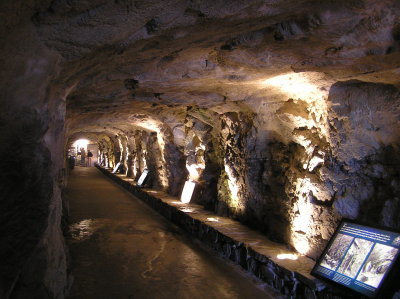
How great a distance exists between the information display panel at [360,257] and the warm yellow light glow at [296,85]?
1698 mm

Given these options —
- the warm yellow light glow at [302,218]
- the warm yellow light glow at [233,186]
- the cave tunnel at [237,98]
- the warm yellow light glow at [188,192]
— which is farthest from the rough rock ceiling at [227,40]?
the warm yellow light glow at [188,192]

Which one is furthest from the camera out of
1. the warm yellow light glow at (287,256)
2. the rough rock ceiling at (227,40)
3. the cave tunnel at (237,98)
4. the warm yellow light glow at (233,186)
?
the warm yellow light glow at (233,186)

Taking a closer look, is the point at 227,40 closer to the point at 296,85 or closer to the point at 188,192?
the point at 296,85

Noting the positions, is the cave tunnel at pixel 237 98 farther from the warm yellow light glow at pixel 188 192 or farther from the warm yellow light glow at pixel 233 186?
the warm yellow light glow at pixel 188 192

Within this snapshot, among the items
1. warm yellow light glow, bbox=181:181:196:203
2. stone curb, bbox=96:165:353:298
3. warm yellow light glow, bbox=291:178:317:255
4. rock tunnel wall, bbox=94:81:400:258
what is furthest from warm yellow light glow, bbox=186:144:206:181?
warm yellow light glow, bbox=291:178:317:255

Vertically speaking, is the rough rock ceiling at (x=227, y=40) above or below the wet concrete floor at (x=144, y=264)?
above

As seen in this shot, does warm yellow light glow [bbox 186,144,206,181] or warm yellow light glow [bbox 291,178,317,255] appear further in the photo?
warm yellow light glow [bbox 186,144,206,181]

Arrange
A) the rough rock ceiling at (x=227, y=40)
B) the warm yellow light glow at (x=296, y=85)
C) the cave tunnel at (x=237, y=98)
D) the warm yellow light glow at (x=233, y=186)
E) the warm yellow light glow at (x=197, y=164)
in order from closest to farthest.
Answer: the cave tunnel at (x=237, y=98) → the rough rock ceiling at (x=227, y=40) → the warm yellow light glow at (x=296, y=85) → the warm yellow light glow at (x=233, y=186) → the warm yellow light glow at (x=197, y=164)

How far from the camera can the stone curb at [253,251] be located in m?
3.83

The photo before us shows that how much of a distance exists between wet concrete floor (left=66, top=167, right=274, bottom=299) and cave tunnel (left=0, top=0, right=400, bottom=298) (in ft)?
1.42

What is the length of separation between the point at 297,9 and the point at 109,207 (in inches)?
331

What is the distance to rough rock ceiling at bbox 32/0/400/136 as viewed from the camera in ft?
7.91

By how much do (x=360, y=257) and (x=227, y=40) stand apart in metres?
2.66

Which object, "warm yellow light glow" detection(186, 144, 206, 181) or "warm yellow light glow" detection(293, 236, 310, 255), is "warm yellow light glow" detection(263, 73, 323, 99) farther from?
"warm yellow light glow" detection(186, 144, 206, 181)
